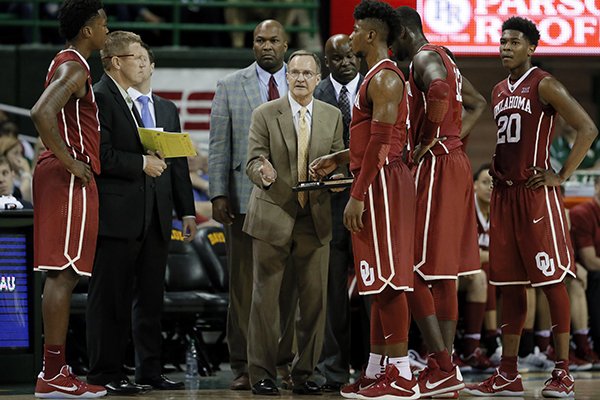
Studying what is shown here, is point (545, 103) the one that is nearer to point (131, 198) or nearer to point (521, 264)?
point (521, 264)

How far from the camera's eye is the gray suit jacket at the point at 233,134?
25.3 ft

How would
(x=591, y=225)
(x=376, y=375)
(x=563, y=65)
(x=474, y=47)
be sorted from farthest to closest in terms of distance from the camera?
(x=563, y=65) < (x=591, y=225) < (x=474, y=47) < (x=376, y=375)

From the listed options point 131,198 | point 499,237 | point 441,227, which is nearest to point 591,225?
point 499,237

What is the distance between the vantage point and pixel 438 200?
22.6 feet

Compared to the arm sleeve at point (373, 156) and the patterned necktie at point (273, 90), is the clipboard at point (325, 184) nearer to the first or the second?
the arm sleeve at point (373, 156)

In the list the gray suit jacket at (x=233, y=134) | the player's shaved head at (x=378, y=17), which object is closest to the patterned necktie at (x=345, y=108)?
the gray suit jacket at (x=233, y=134)

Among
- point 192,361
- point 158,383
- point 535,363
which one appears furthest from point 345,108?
point 535,363

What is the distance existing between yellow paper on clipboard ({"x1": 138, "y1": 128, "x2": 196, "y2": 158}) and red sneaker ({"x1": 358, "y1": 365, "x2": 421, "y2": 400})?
1816 mm

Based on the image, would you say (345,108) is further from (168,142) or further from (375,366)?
(375,366)

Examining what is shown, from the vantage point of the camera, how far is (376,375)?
21.8 ft

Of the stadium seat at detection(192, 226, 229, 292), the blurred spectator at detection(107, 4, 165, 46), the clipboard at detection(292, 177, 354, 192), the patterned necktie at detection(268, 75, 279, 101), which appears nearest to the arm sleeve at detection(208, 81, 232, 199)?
the patterned necktie at detection(268, 75, 279, 101)

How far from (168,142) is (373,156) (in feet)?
4.83

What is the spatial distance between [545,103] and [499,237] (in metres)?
0.90

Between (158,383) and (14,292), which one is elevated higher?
(14,292)
